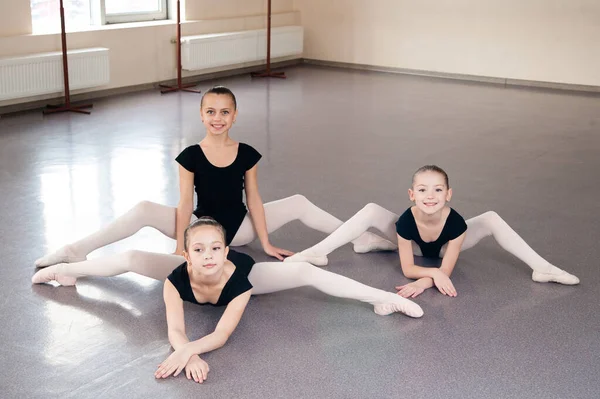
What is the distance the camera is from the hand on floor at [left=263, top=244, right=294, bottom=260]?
3281 mm

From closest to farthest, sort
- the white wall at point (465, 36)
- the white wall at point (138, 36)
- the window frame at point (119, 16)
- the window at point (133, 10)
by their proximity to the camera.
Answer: the white wall at point (138, 36)
the window frame at point (119, 16)
the window at point (133, 10)
the white wall at point (465, 36)

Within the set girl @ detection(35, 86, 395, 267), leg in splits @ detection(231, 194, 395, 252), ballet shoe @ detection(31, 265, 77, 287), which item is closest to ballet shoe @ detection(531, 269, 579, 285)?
leg in splits @ detection(231, 194, 395, 252)

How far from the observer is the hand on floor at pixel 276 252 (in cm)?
328

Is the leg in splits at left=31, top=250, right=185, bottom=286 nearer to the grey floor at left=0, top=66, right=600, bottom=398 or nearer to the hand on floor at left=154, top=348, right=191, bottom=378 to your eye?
the grey floor at left=0, top=66, right=600, bottom=398

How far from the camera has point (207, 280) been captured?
8.41 feet

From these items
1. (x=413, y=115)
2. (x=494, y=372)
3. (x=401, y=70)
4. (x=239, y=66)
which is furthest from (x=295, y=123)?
(x=494, y=372)

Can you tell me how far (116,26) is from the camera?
7.42m

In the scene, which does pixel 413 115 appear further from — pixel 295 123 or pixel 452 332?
pixel 452 332

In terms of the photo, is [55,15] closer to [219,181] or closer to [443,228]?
[219,181]

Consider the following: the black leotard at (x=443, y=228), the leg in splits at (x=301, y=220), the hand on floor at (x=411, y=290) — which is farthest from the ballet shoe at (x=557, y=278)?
the leg in splits at (x=301, y=220)

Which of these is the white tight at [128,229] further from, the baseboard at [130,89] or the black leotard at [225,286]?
the baseboard at [130,89]

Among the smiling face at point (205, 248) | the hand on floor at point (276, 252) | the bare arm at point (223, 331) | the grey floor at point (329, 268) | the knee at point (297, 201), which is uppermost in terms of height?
the smiling face at point (205, 248)

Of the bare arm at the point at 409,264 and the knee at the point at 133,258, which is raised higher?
the knee at the point at 133,258

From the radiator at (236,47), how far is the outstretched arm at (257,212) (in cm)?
494
